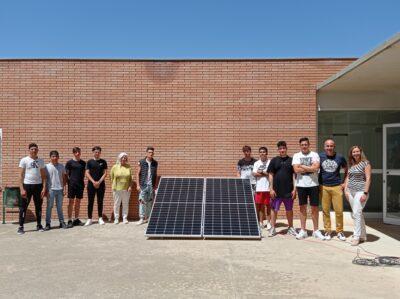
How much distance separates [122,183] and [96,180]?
62 cm

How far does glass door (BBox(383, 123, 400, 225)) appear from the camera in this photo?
34.8ft

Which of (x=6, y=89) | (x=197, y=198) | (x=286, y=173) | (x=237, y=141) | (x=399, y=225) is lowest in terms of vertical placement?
(x=399, y=225)

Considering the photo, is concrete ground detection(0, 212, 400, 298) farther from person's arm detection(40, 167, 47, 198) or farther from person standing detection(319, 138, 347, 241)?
person's arm detection(40, 167, 47, 198)

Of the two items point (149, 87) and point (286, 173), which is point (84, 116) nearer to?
point (149, 87)

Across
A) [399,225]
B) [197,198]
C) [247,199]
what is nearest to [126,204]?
[197,198]

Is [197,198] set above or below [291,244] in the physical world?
above

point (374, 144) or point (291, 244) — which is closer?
point (291, 244)

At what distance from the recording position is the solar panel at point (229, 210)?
28.3 ft

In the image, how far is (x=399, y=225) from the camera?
10.4 metres

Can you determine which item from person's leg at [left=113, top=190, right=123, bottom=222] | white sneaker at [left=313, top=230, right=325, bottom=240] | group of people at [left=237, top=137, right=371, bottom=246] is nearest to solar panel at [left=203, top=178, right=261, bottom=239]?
group of people at [left=237, top=137, right=371, bottom=246]

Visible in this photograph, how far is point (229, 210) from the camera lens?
30.5ft

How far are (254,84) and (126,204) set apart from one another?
4420 millimetres

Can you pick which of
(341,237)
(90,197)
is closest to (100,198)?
(90,197)

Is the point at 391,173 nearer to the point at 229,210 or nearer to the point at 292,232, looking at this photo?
the point at 292,232
